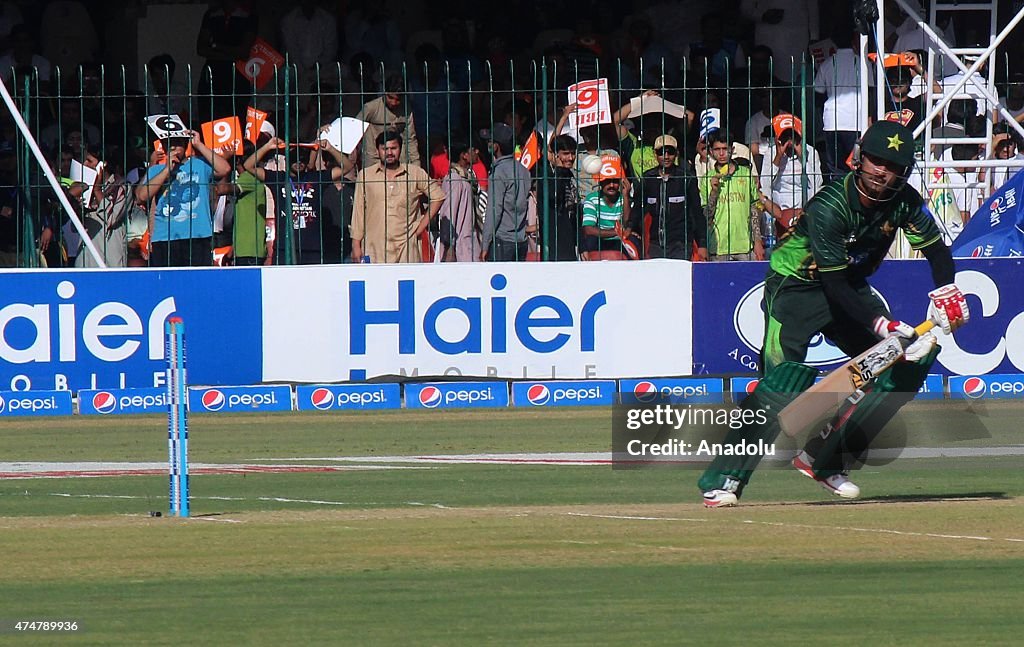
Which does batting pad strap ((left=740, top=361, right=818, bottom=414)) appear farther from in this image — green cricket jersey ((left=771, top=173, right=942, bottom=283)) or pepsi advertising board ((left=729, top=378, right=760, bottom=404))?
pepsi advertising board ((left=729, top=378, right=760, bottom=404))

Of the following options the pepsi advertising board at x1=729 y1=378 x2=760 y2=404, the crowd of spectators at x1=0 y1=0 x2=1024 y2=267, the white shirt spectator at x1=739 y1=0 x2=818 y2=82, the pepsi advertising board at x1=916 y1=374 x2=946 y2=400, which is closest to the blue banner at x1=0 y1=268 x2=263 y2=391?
the crowd of spectators at x1=0 y1=0 x2=1024 y2=267

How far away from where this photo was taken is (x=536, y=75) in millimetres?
19156

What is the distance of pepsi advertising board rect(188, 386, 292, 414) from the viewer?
16.9m

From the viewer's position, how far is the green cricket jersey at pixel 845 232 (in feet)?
28.9

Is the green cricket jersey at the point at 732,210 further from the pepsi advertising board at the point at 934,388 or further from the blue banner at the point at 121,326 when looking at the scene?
A: the blue banner at the point at 121,326

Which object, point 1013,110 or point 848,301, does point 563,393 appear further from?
point 848,301

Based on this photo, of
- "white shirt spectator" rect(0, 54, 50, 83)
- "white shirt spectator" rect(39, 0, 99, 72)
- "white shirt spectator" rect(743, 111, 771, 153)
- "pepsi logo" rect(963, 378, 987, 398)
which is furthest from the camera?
"white shirt spectator" rect(39, 0, 99, 72)

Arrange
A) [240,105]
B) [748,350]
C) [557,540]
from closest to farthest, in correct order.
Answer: [557,540], [748,350], [240,105]

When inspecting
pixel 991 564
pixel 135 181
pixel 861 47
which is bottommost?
pixel 991 564

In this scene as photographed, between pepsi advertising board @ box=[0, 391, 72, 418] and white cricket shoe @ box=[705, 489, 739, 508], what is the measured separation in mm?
9231

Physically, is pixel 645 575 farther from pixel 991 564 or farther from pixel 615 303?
pixel 615 303

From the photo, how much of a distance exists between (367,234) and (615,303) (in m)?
2.93

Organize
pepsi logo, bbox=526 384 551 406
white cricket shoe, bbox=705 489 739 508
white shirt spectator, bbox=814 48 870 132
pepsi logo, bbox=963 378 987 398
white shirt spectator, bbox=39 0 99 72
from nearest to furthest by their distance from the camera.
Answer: white cricket shoe, bbox=705 489 739 508
pepsi logo, bbox=963 378 987 398
pepsi logo, bbox=526 384 551 406
white shirt spectator, bbox=814 48 870 132
white shirt spectator, bbox=39 0 99 72

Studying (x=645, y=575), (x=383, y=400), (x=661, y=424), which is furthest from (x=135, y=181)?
(x=645, y=575)
